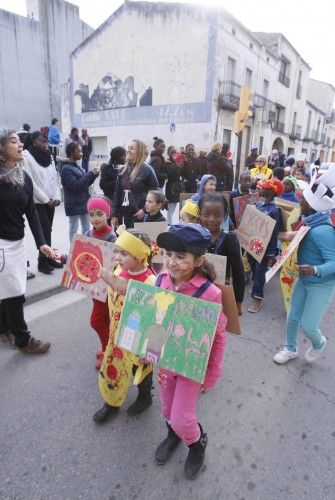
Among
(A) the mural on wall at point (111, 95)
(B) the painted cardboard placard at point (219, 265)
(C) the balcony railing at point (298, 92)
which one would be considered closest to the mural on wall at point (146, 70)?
(A) the mural on wall at point (111, 95)

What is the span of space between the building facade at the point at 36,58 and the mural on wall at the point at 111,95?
7.38 feet

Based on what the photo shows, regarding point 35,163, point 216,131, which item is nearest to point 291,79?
point 216,131

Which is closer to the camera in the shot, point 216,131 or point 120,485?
point 120,485

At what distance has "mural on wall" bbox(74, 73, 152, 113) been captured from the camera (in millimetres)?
18316

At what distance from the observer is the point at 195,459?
2.01 meters

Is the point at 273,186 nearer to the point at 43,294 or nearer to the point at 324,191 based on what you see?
Answer: the point at 324,191

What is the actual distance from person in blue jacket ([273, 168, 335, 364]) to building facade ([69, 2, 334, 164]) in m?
13.3

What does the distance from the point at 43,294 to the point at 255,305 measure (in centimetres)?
280

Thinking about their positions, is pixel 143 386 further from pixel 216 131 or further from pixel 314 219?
pixel 216 131

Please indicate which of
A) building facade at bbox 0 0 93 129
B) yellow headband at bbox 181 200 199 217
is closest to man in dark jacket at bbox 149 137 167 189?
yellow headband at bbox 181 200 199 217

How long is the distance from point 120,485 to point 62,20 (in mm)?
25209

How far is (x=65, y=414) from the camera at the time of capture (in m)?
2.43

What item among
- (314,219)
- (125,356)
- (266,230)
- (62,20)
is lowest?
(125,356)

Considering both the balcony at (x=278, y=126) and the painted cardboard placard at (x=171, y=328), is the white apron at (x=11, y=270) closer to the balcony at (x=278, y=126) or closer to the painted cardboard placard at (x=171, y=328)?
the painted cardboard placard at (x=171, y=328)
